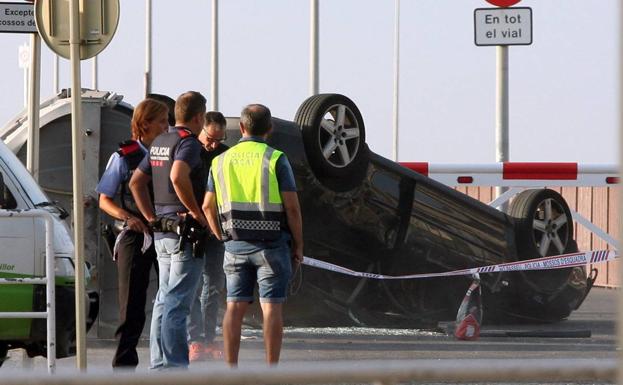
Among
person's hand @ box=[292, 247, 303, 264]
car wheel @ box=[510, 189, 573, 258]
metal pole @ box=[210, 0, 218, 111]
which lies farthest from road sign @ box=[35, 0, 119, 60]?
metal pole @ box=[210, 0, 218, 111]

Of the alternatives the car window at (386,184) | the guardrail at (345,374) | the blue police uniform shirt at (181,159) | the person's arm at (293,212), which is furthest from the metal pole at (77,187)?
the guardrail at (345,374)

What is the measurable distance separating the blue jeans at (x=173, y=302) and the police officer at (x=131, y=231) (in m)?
0.18

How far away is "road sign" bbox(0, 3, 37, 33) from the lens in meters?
11.2

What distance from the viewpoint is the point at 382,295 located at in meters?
11.8

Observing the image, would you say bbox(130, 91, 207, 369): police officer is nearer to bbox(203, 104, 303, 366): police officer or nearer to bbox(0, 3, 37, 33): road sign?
bbox(203, 104, 303, 366): police officer

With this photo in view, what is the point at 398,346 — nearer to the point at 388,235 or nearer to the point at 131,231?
the point at 388,235

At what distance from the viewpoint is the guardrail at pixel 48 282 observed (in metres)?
8.02

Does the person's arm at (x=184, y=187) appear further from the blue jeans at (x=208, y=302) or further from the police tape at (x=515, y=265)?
the police tape at (x=515, y=265)

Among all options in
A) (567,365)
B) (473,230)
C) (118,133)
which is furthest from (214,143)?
(567,365)

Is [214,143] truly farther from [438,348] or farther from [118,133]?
[438,348]

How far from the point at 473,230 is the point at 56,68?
3786 cm

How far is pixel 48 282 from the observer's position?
8.09m

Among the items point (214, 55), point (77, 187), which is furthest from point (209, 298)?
point (214, 55)

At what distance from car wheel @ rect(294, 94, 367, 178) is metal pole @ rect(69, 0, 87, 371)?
3378mm
